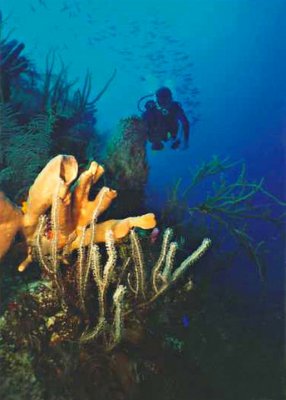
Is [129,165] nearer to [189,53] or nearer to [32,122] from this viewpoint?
[32,122]

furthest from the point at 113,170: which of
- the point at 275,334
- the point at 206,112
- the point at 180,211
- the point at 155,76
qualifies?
the point at 206,112

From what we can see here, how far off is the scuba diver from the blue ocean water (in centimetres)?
4027

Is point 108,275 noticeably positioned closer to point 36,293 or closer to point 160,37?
point 36,293

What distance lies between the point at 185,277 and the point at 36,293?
1658 mm

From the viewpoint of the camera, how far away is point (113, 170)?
5047mm

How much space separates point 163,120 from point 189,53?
66.0m

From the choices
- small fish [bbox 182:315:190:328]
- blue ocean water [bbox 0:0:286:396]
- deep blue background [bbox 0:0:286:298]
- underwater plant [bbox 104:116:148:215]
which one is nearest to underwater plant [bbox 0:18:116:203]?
underwater plant [bbox 104:116:148:215]

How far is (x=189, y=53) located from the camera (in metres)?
67.2

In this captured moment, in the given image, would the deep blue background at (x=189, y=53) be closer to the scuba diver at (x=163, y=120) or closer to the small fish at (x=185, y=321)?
the scuba diver at (x=163, y=120)

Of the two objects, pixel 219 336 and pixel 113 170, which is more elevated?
pixel 113 170

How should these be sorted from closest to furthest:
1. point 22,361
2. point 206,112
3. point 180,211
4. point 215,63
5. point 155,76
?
1. point 22,361
2. point 180,211
3. point 155,76
4. point 215,63
5. point 206,112

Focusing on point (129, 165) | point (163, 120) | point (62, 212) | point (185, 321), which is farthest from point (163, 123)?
point (62, 212)

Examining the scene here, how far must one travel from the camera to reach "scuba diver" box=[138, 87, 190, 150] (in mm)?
6504

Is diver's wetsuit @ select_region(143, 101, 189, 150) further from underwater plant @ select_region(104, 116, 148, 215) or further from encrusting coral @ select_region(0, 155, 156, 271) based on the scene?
encrusting coral @ select_region(0, 155, 156, 271)
